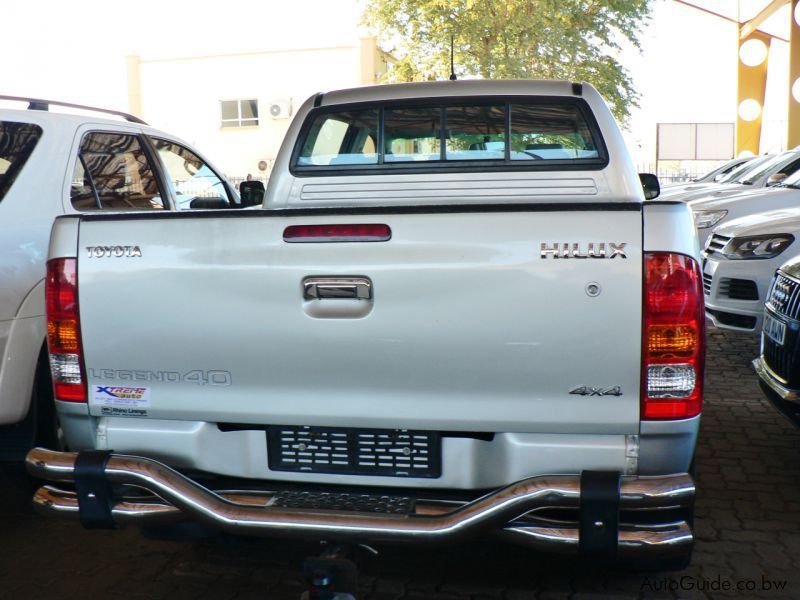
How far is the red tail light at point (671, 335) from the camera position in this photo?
8.88 feet

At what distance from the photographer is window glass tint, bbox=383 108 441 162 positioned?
4.47 meters

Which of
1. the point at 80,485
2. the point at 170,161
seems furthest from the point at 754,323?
the point at 80,485

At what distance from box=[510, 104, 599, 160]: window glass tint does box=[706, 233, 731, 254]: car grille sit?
3.97 meters

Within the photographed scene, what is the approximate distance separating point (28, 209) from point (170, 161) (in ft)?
5.49

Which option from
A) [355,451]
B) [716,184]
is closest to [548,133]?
[355,451]

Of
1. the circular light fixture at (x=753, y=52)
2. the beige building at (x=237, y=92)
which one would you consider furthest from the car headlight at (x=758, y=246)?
the beige building at (x=237, y=92)

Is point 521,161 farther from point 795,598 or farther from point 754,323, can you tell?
point 754,323

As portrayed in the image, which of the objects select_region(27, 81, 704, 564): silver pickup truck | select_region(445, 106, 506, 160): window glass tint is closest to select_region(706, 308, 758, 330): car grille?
select_region(445, 106, 506, 160): window glass tint

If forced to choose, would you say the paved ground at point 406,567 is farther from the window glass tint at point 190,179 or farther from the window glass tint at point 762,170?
the window glass tint at point 762,170

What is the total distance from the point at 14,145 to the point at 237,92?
3412cm

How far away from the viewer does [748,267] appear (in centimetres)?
747

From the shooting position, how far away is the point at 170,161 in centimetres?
593

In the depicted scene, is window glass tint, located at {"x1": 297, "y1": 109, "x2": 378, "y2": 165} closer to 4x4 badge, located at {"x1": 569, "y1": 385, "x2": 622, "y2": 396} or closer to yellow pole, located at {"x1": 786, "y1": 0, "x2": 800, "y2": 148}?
4x4 badge, located at {"x1": 569, "y1": 385, "x2": 622, "y2": 396}

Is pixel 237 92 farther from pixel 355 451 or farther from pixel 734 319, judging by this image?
pixel 355 451
